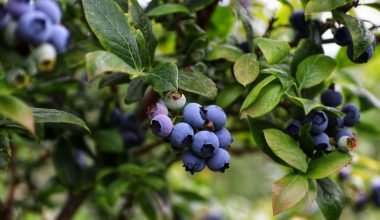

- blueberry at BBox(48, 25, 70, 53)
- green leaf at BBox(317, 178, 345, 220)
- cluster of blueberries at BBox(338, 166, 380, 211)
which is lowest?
cluster of blueberries at BBox(338, 166, 380, 211)

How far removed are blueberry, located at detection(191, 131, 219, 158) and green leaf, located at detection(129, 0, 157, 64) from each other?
0.17 metres

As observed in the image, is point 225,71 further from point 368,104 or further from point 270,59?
point 368,104

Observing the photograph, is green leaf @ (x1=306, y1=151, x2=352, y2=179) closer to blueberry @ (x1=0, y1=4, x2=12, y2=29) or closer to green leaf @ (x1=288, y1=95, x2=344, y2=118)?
green leaf @ (x1=288, y1=95, x2=344, y2=118)

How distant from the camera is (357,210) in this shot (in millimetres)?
1720

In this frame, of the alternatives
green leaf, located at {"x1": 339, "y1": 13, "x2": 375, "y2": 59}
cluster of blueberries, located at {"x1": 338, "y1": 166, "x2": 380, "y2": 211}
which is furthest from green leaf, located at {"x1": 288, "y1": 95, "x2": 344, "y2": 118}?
cluster of blueberries, located at {"x1": 338, "y1": 166, "x2": 380, "y2": 211}

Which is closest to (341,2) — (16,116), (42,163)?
(16,116)

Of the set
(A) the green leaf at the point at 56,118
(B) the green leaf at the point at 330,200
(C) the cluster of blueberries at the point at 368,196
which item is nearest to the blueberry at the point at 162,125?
(A) the green leaf at the point at 56,118

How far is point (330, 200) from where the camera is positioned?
3.12 feet

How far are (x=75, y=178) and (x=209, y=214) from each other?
36.5 inches

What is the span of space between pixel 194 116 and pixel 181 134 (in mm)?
37

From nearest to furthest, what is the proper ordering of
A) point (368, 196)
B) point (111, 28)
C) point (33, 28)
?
point (33, 28) < point (111, 28) < point (368, 196)

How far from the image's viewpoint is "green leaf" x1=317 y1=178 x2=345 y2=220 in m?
0.94

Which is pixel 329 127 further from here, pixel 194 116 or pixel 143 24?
pixel 143 24

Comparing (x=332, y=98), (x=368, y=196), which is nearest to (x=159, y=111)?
(x=332, y=98)
